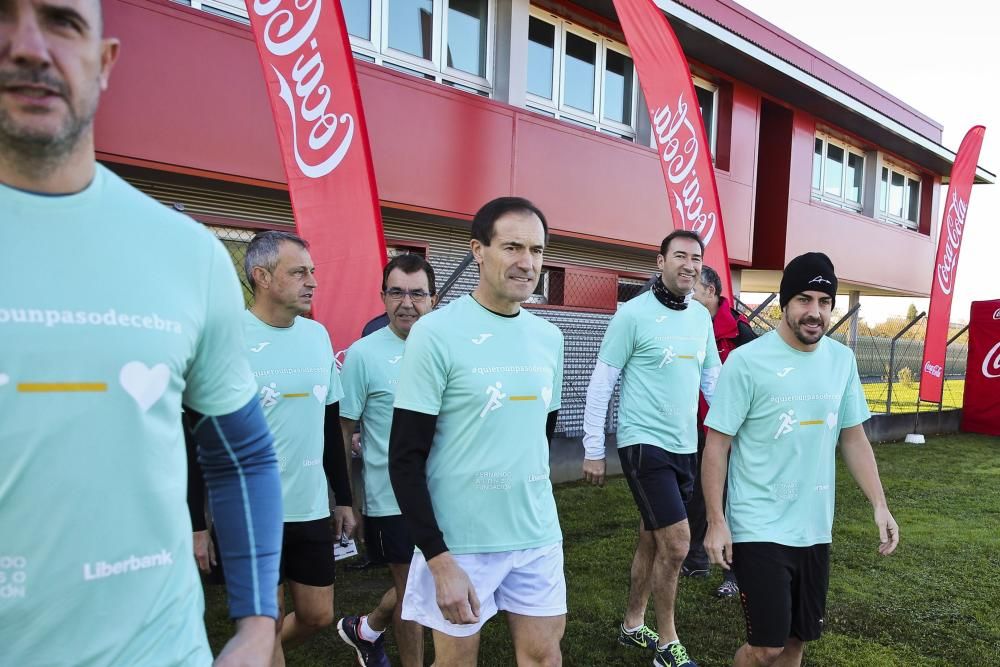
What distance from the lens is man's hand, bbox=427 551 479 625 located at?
2324 mm

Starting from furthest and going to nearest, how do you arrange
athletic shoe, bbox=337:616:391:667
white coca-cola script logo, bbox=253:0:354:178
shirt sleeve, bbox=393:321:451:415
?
white coca-cola script logo, bbox=253:0:354:178, athletic shoe, bbox=337:616:391:667, shirt sleeve, bbox=393:321:451:415

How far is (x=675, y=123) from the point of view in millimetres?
8227

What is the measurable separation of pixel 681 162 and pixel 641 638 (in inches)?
226

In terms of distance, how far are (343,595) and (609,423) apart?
521 centimetres

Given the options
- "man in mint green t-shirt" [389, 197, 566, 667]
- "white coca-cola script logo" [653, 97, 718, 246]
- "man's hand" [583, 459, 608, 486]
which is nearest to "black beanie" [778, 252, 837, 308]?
"man in mint green t-shirt" [389, 197, 566, 667]

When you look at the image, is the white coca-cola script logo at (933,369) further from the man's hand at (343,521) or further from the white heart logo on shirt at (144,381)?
→ the white heart logo on shirt at (144,381)

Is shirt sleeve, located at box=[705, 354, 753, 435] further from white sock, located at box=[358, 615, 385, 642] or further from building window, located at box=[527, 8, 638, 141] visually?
building window, located at box=[527, 8, 638, 141]

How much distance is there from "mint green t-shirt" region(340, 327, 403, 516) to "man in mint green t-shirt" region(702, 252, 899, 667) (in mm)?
1678

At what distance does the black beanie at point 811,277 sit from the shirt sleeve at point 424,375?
172 centimetres

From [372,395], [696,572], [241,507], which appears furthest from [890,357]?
[241,507]

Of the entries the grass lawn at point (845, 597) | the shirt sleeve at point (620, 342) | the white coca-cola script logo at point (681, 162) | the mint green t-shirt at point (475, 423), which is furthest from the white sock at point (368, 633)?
the white coca-cola script logo at point (681, 162)

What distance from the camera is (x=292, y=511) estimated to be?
10.6 feet

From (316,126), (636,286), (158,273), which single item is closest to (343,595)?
(316,126)

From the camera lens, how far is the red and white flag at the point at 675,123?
8102 millimetres
